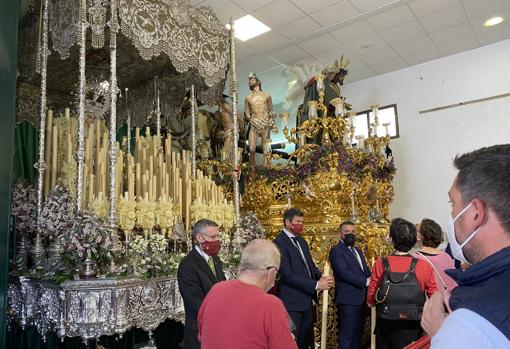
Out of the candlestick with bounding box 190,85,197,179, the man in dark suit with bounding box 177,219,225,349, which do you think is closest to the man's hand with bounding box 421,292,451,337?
the man in dark suit with bounding box 177,219,225,349

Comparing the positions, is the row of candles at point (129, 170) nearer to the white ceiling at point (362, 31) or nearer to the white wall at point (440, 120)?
the white ceiling at point (362, 31)

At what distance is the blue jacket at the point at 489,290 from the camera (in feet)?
2.44

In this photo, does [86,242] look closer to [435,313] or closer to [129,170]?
[129,170]

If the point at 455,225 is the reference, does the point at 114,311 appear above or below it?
below

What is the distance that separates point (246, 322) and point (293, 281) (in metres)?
2.14

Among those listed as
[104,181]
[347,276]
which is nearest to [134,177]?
[104,181]

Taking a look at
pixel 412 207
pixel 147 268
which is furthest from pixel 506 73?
pixel 147 268

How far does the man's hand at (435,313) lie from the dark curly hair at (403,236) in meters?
2.29

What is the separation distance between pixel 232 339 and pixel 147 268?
2137 mm

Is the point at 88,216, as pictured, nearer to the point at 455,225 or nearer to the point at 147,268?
the point at 147,268

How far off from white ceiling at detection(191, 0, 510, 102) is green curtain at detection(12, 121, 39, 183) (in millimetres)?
3286

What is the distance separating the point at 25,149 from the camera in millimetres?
5215

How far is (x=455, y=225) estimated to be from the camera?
1015 mm

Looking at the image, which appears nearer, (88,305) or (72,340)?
(88,305)
